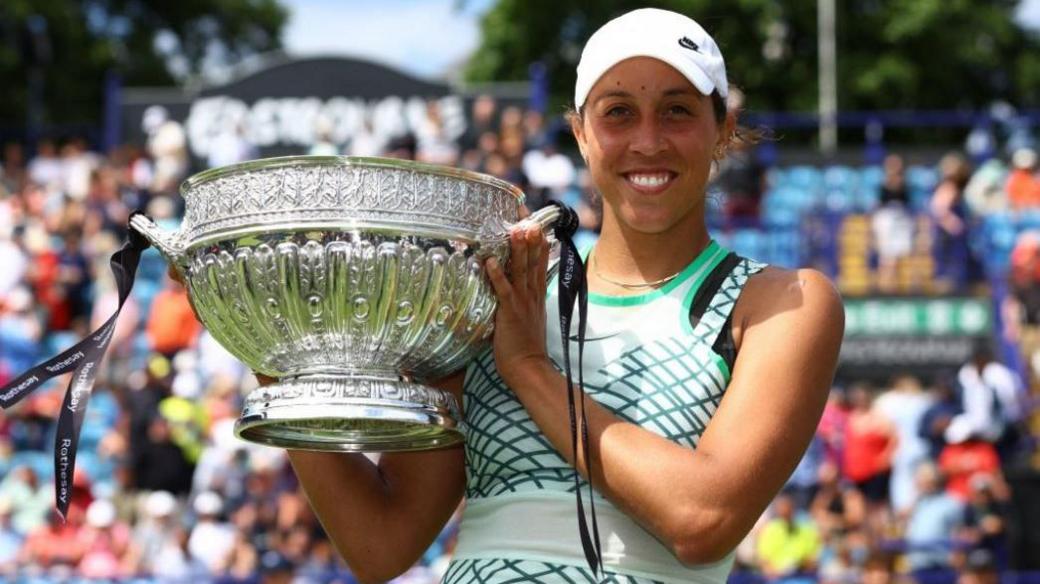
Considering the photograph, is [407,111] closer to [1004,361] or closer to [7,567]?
[1004,361]

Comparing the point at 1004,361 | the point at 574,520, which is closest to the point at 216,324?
the point at 574,520

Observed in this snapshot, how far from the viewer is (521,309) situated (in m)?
2.38

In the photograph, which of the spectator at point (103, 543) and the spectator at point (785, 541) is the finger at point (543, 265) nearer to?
the spectator at point (785, 541)

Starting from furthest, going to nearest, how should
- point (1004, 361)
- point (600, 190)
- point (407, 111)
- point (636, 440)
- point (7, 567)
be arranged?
point (407, 111), point (1004, 361), point (7, 567), point (600, 190), point (636, 440)

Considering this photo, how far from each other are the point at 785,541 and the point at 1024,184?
581 centimetres

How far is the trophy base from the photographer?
7.62 feet

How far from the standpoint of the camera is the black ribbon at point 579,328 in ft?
7.40

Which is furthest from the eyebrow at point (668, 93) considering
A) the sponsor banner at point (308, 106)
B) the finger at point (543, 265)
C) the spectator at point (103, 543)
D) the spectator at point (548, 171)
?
the sponsor banner at point (308, 106)

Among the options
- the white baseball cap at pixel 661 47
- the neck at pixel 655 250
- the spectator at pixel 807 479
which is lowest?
the spectator at pixel 807 479

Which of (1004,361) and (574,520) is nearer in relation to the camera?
(574,520)

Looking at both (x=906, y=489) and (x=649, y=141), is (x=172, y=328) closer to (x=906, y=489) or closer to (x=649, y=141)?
(x=906, y=489)

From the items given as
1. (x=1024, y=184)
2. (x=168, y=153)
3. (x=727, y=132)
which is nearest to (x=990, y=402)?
(x=1024, y=184)

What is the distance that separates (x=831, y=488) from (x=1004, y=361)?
9.70ft

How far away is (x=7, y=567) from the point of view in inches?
360
